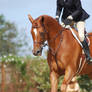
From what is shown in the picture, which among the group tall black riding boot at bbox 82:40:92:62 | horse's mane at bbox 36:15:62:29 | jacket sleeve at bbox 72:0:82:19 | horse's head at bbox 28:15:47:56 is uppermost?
jacket sleeve at bbox 72:0:82:19

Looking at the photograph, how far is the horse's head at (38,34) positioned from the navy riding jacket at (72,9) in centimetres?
109

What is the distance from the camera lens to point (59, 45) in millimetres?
7773

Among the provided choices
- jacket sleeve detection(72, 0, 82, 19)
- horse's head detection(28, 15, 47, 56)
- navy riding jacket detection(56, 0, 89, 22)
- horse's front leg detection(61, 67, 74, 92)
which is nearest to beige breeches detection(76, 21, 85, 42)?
navy riding jacket detection(56, 0, 89, 22)

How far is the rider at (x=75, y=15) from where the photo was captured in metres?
8.08

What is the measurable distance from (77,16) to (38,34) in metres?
1.60

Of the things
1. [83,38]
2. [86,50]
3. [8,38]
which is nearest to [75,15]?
[83,38]

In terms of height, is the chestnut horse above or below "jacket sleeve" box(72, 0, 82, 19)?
below

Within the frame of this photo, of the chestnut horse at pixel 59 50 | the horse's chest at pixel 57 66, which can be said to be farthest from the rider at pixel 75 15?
the horse's chest at pixel 57 66

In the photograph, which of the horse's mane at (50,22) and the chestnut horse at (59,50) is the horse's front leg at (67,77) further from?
the horse's mane at (50,22)

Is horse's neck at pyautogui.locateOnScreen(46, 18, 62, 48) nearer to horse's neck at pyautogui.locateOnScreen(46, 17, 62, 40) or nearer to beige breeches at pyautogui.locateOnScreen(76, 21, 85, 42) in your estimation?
horse's neck at pyautogui.locateOnScreen(46, 17, 62, 40)

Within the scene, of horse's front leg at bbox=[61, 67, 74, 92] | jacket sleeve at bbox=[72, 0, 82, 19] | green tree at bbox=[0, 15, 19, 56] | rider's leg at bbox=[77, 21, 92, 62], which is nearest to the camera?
horse's front leg at bbox=[61, 67, 74, 92]

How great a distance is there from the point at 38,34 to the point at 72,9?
156 cm

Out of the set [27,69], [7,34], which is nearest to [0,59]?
[27,69]

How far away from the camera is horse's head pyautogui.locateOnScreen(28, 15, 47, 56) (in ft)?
23.2
